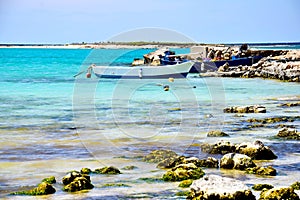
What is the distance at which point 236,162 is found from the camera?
15.4 metres

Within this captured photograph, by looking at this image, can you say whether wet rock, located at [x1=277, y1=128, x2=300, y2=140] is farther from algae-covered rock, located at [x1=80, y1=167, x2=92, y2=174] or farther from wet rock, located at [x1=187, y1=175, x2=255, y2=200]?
wet rock, located at [x1=187, y1=175, x2=255, y2=200]

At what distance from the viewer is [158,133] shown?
2252cm

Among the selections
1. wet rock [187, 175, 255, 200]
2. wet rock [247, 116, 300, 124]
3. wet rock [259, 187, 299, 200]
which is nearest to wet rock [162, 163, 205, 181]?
wet rock [187, 175, 255, 200]

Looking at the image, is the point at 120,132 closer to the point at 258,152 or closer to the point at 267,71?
the point at 258,152

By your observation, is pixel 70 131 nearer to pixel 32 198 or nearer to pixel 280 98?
pixel 32 198

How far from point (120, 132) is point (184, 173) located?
891 centimetres

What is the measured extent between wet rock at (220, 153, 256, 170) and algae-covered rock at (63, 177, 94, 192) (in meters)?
3.86

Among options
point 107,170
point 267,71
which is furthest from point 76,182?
point 267,71

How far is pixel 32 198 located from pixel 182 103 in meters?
22.0

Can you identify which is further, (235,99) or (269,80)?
(269,80)

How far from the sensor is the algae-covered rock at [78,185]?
528 inches

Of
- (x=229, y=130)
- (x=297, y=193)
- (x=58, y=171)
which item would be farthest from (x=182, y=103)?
(x=297, y=193)

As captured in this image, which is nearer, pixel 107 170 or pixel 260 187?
pixel 260 187

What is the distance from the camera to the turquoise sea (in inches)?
578
